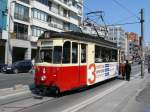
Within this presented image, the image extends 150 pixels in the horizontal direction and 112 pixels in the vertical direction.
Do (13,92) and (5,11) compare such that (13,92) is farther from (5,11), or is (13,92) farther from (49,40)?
(5,11)

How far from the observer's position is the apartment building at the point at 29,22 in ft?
170

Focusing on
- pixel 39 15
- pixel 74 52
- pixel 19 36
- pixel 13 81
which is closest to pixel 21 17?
pixel 19 36

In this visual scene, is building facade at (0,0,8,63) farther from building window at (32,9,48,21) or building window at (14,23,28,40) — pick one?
building window at (32,9,48,21)

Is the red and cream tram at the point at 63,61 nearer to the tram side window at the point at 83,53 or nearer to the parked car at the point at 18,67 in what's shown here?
the tram side window at the point at 83,53

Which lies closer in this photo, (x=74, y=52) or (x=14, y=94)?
(x=14, y=94)

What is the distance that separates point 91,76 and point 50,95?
355 cm

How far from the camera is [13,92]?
17047 mm

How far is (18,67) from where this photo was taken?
41.5 m

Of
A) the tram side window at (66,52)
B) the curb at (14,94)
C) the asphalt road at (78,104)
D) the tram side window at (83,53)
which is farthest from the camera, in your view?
the tram side window at (83,53)

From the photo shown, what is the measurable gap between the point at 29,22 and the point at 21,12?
2823mm

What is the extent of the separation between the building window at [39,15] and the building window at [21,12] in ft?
6.88

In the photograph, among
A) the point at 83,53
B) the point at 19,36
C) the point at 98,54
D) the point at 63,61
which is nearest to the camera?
the point at 63,61

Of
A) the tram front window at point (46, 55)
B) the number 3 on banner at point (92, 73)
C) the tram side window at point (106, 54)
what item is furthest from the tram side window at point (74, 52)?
the tram side window at point (106, 54)

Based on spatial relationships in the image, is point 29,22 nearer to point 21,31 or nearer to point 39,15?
point 21,31
